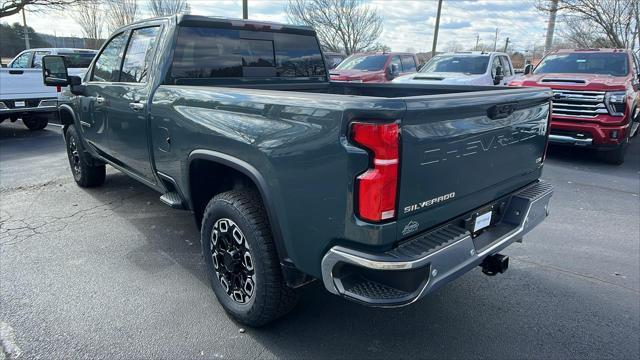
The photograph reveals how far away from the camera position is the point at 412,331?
285 centimetres

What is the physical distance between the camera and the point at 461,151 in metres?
2.27

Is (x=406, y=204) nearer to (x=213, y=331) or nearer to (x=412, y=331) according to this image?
(x=412, y=331)

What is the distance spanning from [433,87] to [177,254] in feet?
9.09

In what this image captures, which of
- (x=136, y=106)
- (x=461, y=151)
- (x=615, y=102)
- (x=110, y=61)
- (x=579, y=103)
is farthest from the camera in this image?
(x=579, y=103)

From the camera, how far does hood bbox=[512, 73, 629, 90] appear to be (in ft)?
23.2

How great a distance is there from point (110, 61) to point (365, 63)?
961 centimetres

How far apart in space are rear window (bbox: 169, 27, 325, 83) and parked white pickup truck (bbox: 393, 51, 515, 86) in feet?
18.3

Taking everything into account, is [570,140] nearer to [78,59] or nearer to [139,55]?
[139,55]

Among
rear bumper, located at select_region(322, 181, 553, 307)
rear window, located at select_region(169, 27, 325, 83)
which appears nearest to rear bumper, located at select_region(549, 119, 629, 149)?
rear window, located at select_region(169, 27, 325, 83)

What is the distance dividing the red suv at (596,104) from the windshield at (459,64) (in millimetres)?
2118

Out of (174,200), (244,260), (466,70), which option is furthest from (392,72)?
(244,260)

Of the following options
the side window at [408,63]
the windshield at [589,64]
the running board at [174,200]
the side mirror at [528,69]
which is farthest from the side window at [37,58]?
the windshield at [589,64]

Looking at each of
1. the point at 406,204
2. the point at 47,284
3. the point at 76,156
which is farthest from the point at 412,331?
the point at 76,156

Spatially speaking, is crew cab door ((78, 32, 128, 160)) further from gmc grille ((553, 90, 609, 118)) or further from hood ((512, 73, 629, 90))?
hood ((512, 73, 629, 90))
